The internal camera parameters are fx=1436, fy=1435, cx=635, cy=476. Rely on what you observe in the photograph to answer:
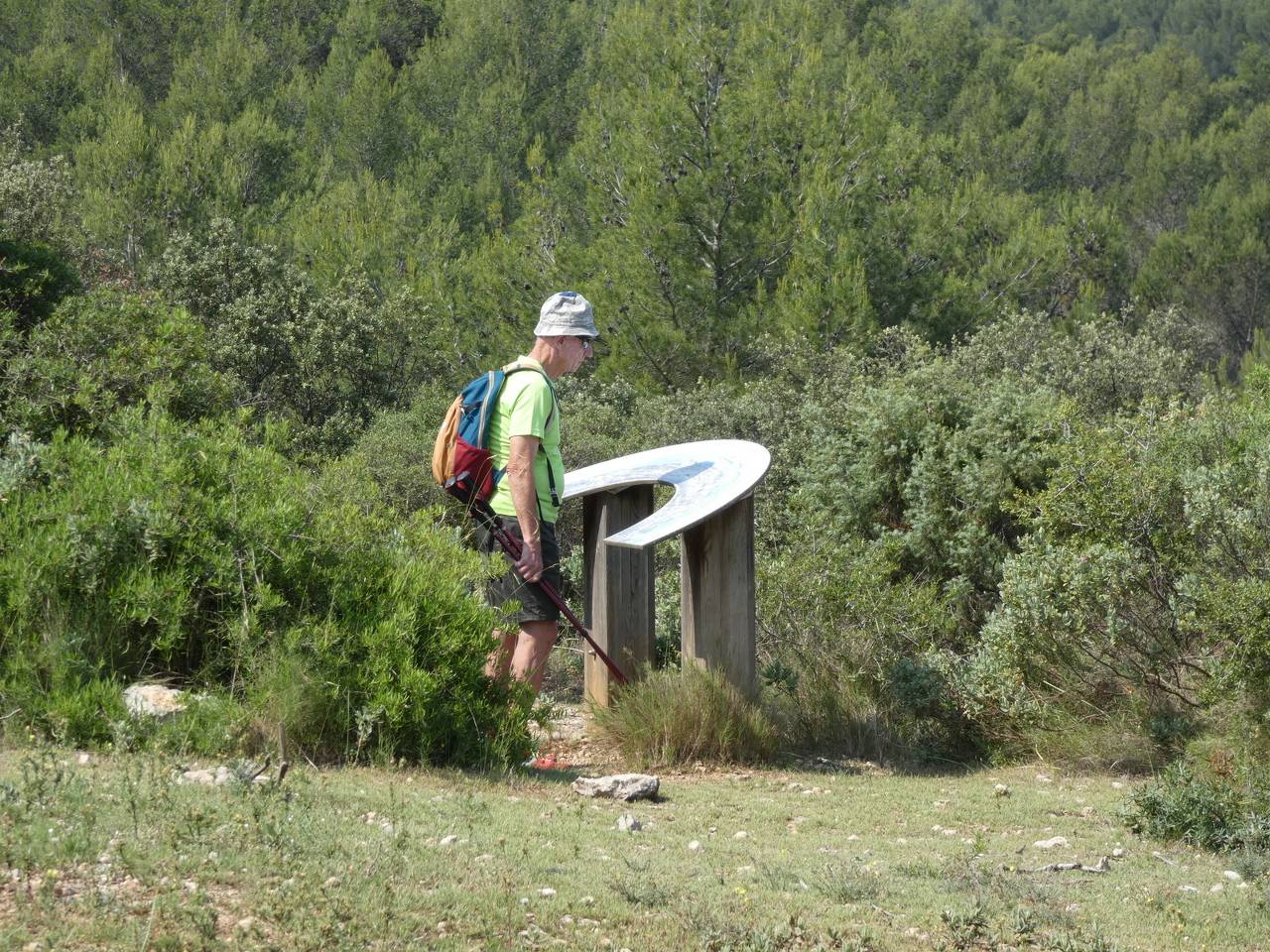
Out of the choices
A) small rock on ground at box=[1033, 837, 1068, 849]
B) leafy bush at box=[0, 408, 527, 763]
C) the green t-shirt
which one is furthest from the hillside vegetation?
small rock on ground at box=[1033, 837, 1068, 849]

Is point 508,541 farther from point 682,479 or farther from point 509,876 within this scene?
point 509,876

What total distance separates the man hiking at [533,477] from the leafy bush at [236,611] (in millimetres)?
239

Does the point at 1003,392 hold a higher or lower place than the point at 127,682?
higher

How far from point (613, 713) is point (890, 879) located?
2.00m

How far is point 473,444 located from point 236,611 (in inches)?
41.7

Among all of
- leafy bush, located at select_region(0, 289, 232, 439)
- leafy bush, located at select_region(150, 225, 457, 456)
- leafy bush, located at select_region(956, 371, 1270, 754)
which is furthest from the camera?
leafy bush, located at select_region(150, 225, 457, 456)

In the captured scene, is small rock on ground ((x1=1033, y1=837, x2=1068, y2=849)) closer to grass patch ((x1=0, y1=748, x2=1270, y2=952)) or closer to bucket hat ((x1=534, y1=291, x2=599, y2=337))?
grass patch ((x1=0, y1=748, x2=1270, y2=952))

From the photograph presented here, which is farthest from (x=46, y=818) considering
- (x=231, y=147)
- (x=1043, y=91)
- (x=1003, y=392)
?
(x=1043, y=91)

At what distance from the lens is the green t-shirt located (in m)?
5.20

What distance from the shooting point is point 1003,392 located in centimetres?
862

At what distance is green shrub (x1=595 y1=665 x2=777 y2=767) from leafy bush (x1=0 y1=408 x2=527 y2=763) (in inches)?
31.3

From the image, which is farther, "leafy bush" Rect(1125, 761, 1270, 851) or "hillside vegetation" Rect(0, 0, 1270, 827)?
"hillside vegetation" Rect(0, 0, 1270, 827)

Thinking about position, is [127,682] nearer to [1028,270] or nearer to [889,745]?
[889,745]

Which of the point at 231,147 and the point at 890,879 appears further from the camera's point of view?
the point at 231,147
